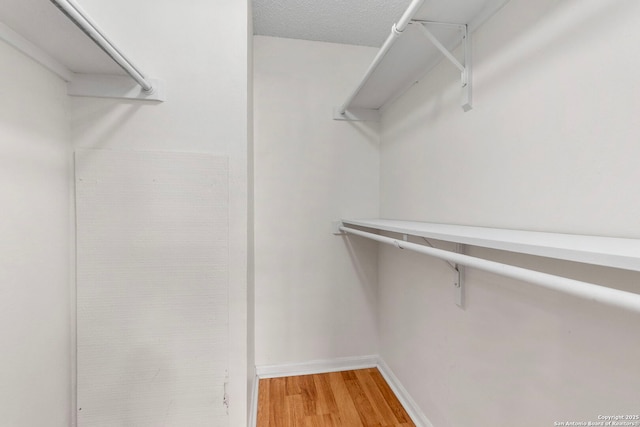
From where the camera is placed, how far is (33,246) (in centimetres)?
95

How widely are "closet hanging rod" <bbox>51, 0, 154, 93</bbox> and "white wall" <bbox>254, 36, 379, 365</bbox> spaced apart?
0.82 meters

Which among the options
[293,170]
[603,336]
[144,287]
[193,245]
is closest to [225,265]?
[193,245]

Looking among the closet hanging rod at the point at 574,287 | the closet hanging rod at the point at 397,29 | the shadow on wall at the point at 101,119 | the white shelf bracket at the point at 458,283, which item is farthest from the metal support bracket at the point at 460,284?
the shadow on wall at the point at 101,119

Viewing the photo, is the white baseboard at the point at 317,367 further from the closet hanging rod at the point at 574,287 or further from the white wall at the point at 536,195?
the closet hanging rod at the point at 574,287

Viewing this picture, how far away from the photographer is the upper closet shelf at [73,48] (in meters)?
0.75

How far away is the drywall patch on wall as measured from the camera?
3.84ft

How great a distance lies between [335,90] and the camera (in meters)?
1.89

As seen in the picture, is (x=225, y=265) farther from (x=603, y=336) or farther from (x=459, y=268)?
(x=603, y=336)

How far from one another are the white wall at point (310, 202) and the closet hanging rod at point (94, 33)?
818mm

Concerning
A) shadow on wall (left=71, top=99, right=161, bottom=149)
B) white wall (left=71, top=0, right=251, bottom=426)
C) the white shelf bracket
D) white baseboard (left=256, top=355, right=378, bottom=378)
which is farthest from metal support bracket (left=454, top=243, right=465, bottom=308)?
shadow on wall (left=71, top=99, right=161, bottom=149)

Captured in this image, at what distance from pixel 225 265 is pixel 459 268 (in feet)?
3.21

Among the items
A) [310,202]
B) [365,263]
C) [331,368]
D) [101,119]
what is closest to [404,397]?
[331,368]

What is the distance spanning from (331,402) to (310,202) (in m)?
1.18

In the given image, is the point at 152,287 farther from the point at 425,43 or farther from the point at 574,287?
the point at 425,43
